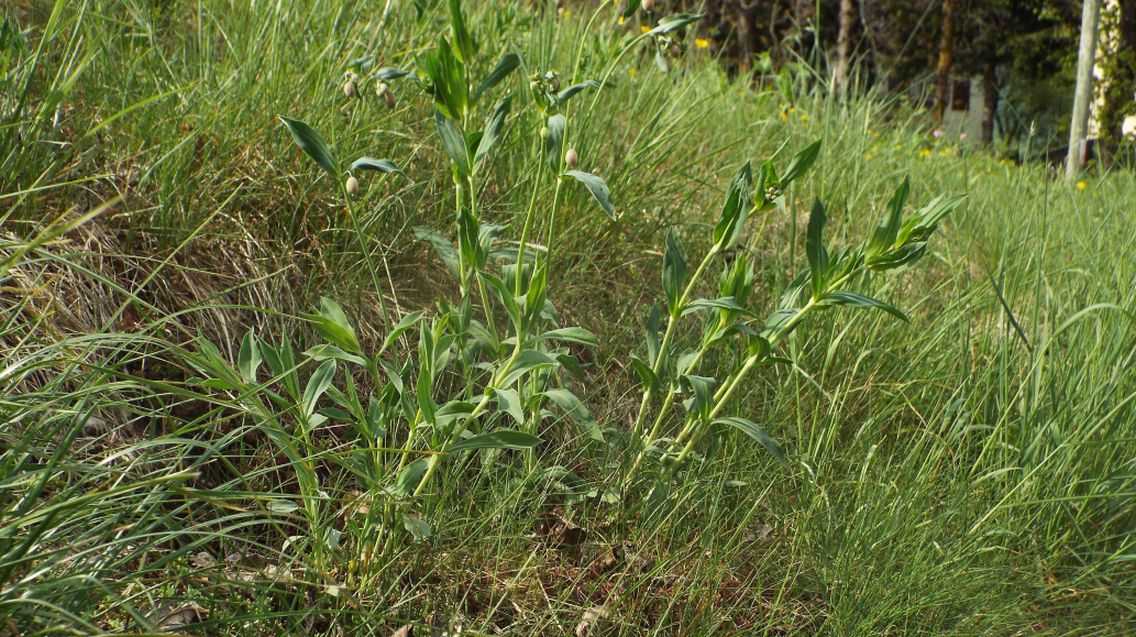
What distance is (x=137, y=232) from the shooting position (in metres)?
2.07

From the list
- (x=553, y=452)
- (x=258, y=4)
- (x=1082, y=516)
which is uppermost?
(x=258, y=4)

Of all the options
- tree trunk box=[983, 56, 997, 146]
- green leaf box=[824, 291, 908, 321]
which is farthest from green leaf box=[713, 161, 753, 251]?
tree trunk box=[983, 56, 997, 146]

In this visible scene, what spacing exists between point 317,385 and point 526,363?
0.32m

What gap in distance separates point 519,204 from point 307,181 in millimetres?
488

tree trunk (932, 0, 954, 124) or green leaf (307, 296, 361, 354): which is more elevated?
green leaf (307, 296, 361, 354)

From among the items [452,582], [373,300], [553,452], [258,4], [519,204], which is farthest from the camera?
[258,4]

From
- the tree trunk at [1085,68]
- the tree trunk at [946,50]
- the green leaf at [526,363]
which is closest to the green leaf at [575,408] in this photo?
the green leaf at [526,363]

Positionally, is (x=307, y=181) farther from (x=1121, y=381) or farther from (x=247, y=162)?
(x=1121, y=381)

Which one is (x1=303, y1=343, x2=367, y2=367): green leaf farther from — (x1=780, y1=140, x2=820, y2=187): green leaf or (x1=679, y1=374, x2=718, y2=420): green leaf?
(x1=780, y1=140, x2=820, y2=187): green leaf

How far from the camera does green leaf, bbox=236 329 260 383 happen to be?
156 centimetres

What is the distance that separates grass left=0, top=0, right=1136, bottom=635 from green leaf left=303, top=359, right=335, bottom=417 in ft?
0.29

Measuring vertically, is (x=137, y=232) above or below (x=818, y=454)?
above

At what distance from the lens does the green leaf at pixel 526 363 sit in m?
1.54

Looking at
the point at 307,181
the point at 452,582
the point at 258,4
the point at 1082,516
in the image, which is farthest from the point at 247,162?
the point at 1082,516
